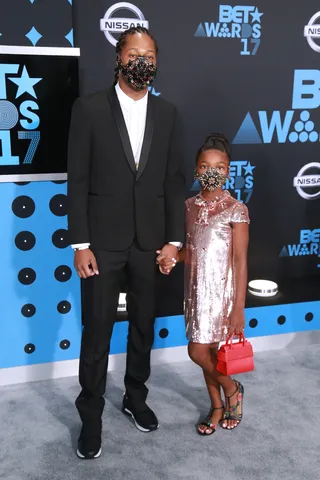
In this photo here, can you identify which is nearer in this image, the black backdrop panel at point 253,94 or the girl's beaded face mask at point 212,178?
the girl's beaded face mask at point 212,178

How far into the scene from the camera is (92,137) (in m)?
2.08

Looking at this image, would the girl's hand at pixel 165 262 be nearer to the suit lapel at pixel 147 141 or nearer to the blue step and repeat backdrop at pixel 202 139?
the suit lapel at pixel 147 141

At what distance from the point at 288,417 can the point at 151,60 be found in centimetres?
167

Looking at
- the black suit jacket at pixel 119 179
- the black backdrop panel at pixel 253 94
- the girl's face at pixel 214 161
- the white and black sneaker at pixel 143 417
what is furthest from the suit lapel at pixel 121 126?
the white and black sneaker at pixel 143 417

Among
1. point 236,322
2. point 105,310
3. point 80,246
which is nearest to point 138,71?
point 80,246

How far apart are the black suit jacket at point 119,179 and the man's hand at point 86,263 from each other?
0.05m

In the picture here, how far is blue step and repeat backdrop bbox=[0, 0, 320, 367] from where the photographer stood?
9.01ft

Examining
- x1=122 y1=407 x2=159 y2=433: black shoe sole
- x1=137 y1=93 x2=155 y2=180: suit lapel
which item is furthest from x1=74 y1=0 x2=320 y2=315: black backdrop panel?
x1=137 y1=93 x2=155 y2=180: suit lapel

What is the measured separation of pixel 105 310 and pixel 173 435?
658mm

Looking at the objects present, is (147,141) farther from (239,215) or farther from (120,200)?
(239,215)

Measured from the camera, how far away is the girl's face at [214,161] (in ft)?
7.38

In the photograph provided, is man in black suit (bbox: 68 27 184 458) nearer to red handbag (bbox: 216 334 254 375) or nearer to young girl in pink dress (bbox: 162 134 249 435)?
young girl in pink dress (bbox: 162 134 249 435)

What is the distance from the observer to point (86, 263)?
6.95ft

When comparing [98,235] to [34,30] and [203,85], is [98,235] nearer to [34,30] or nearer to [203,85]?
[34,30]
